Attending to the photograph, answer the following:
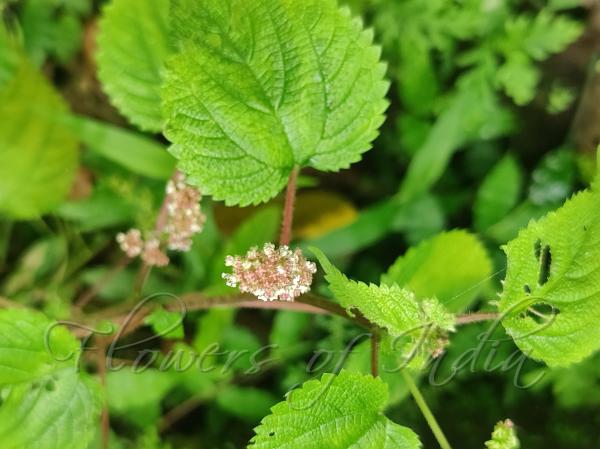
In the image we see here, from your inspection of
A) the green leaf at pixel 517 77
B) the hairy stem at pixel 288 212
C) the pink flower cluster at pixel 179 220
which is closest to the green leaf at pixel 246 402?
the pink flower cluster at pixel 179 220

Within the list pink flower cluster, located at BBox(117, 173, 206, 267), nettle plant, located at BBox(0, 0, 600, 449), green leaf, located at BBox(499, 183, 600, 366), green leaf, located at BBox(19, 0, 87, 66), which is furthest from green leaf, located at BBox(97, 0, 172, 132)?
green leaf, located at BBox(499, 183, 600, 366)

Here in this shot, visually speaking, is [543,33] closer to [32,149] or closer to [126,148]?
[126,148]

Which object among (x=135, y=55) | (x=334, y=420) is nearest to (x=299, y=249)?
(x=334, y=420)

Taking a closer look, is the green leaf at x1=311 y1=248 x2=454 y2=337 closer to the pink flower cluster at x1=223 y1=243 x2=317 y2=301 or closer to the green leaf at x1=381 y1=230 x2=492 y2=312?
the pink flower cluster at x1=223 y1=243 x2=317 y2=301

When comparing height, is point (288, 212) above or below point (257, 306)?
above

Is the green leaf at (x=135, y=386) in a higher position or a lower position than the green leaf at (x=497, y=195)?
lower

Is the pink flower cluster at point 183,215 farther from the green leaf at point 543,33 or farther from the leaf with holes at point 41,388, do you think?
the green leaf at point 543,33
